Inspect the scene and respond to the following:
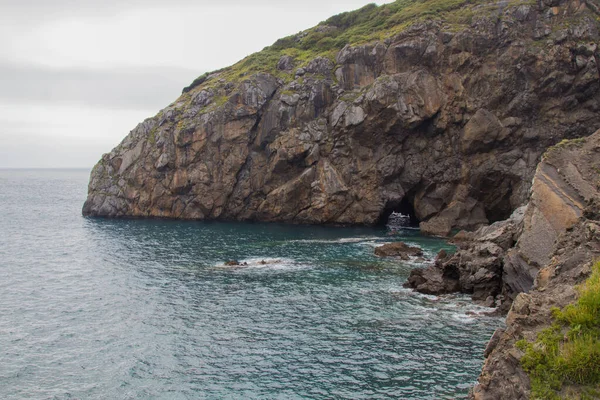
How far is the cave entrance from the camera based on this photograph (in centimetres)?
8875

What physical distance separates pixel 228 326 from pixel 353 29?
82079 mm

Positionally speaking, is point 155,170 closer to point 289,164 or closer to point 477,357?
point 289,164

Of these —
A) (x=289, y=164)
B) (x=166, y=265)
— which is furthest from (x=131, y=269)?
(x=289, y=164)

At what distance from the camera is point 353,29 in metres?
106

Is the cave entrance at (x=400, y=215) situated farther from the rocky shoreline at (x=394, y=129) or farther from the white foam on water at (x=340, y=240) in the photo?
the white foam on water at (x=340, y=240)

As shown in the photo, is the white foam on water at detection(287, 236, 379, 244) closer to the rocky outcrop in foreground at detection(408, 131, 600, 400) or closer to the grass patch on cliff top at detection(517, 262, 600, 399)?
the rocky outcrop in foreground at detection(408, 131, 600, 400)

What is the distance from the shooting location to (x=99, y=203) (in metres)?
104

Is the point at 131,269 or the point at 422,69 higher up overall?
the point at 422,69

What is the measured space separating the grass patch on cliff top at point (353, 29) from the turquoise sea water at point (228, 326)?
136 feet

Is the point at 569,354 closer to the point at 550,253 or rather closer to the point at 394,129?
the point at 550,253

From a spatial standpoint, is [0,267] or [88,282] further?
[0,267]

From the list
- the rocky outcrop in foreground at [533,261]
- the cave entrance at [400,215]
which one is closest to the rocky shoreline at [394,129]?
the cave entrance at [400,215]

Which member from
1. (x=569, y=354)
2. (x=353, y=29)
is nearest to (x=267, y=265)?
(x=569, y=354)

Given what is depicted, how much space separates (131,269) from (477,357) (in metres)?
41.7
